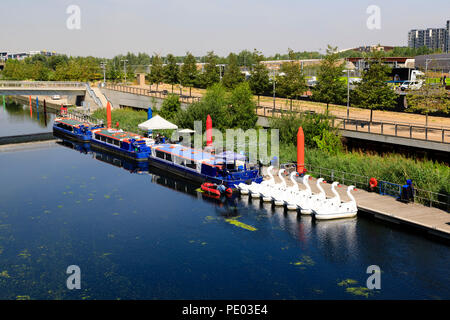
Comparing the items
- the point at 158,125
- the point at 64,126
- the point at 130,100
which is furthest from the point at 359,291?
the point at 130,100

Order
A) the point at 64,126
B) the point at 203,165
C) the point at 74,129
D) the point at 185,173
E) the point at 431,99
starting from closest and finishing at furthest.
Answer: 1. the point at 203,165
2. the point at 431,99
3. the point at 185,173
4. the point at 74,129
5. the point at 64,126

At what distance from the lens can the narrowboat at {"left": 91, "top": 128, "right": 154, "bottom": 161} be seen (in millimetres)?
58125

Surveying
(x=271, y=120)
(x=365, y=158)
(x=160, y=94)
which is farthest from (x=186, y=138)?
(x=160, y=94)

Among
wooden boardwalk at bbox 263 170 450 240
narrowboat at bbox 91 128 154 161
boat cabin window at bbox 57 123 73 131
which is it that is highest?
boat cabin window at bbox 57 123 73 131

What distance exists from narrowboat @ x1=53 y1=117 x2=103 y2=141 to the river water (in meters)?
30.1

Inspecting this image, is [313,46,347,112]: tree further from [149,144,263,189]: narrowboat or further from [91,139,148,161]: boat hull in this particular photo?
[91,139,148,161]: boat hull

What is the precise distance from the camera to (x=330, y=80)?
57.2 meters

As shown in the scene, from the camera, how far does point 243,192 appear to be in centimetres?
4075

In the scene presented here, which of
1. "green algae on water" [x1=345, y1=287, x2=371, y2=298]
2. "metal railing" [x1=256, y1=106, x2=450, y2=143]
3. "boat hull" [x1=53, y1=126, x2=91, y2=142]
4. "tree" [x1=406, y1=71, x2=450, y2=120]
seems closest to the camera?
"green algae on water" [x1=345, y1=287, x2=371, y2=298]

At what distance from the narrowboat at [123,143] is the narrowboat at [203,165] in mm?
2837

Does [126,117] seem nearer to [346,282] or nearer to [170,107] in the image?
[170,107]

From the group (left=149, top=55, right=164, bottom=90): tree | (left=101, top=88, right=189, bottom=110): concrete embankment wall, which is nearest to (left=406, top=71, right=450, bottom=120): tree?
(left=101, top=88, right=189, bottom=110): concrete embankment wall

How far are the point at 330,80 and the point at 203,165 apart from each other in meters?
21.3

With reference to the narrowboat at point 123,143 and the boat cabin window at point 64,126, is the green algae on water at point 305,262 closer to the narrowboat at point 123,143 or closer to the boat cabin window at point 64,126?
the narrowboat at point 123,143
